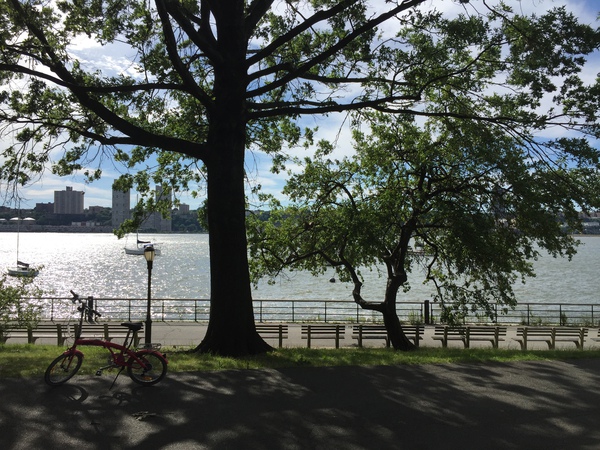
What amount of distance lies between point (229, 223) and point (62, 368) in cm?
477

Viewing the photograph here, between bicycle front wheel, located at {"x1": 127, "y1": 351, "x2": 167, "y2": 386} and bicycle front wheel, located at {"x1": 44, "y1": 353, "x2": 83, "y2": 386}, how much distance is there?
0.73 m

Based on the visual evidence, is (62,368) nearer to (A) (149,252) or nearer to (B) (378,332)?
(A) (149,252)

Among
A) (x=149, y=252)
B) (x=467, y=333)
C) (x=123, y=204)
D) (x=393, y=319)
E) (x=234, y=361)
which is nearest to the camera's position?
(x=234, y=361)

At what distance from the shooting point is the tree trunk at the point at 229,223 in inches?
436

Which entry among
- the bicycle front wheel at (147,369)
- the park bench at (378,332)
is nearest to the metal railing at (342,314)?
the park bench at (378,332)

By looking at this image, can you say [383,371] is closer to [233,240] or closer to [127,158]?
[233,240]

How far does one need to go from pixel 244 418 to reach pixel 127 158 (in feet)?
38.1

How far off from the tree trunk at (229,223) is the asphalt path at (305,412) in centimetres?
271

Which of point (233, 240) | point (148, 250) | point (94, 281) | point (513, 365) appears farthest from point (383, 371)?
point (94, 281)

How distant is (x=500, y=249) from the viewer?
48.2 feet

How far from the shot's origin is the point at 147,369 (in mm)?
7254

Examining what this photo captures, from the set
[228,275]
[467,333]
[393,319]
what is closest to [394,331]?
[393,319]

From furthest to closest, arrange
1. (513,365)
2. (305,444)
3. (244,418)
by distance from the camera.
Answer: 1. (513,365)
2. (244,418)
3. (305,444)

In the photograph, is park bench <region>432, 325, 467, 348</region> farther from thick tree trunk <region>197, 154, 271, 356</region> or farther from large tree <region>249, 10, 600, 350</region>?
thick tree trunk <region>197, 154, 271, 356</region>
